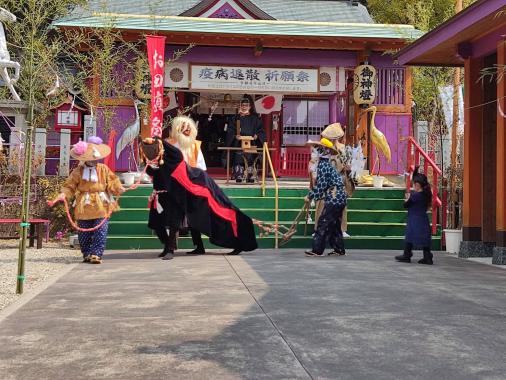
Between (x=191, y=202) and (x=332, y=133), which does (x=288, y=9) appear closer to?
(x=332, y=133)

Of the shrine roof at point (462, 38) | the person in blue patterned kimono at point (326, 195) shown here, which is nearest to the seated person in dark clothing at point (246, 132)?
the shrine roof at point (462, 38)

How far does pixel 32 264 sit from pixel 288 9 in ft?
49.6

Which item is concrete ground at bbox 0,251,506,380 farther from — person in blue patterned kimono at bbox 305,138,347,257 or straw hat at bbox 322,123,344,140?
straw hat at bbox 322,123,344,140

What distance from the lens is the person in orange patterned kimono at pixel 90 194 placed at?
8648mm

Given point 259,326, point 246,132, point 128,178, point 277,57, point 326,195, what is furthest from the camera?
point 277,57

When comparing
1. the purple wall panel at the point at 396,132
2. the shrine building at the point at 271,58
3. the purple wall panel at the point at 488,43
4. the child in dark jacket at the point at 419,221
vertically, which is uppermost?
the shrine building at the point at 271,58

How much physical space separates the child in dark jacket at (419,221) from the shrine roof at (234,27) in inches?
275

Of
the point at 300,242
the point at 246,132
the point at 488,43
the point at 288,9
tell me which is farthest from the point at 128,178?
the point at 288,9

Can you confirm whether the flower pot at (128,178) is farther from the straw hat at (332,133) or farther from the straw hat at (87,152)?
the straw hat at (332,133)

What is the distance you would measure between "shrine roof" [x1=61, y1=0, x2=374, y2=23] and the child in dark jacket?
11911 millimetres

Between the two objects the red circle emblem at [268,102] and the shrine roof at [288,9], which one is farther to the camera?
the shrine roof at [288,9]

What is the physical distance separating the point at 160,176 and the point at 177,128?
1.01m

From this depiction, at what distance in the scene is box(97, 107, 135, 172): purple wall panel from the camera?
50.0 ft

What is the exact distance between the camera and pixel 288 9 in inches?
830
